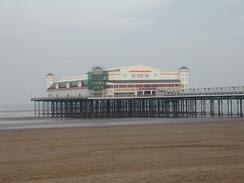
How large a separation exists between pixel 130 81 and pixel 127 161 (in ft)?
240

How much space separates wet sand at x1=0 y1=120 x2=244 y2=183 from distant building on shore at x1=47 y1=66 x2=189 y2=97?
6293 cm

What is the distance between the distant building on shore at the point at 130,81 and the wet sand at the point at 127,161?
6293 centimetres

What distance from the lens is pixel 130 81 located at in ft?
311

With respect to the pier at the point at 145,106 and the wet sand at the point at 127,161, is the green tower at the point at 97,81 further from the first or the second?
the wet sand at the point at 127,161

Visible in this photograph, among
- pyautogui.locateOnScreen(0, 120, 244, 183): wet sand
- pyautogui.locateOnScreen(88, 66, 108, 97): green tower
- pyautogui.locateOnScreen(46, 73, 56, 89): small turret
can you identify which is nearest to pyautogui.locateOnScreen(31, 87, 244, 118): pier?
pyautogui.locateOnScreen(88, 66, 108, 97): green tower

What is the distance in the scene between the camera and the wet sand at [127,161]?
18016 millimetres

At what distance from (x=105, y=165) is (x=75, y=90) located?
81384 mm

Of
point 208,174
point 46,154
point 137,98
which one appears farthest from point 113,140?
point 137,98

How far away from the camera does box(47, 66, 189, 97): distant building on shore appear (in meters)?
94.1

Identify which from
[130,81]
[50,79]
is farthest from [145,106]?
[50,79]

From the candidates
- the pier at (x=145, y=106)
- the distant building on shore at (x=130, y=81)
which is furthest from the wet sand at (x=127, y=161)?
the distant building on shore at (x=130, y=81)

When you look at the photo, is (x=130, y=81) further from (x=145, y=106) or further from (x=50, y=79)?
(x=50, y=79)

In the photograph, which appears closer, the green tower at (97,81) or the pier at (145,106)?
the pier at (145,106)

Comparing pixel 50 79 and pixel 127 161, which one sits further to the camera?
pixel 50 79
